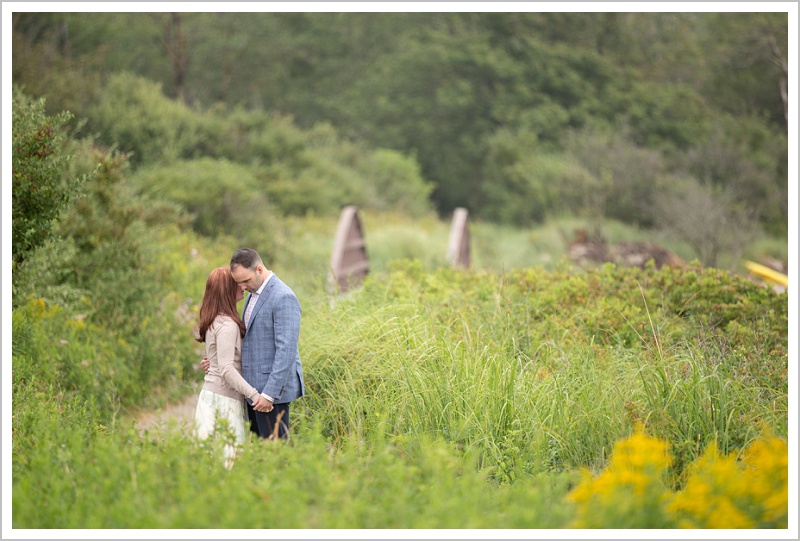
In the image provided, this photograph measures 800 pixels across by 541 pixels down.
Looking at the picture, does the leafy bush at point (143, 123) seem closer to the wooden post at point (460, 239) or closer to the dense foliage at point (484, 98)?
the dense foliage at point (484, 98)

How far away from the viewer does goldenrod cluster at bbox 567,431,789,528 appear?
10.4ft

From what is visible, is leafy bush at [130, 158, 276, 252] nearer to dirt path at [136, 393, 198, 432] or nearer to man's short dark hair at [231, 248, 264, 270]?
dirt path at [136, 393, 198, 432]

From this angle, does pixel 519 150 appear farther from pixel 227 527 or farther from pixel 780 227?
pixel 227 527

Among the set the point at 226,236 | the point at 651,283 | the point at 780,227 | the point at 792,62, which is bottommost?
the point at 780,227

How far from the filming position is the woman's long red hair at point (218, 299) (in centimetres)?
464

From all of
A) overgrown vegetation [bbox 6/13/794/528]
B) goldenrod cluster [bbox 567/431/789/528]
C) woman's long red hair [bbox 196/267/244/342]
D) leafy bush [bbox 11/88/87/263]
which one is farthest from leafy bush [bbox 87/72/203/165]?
goldenrod cluster [bbox 567/431/789/528]

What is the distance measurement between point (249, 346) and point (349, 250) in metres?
7.08

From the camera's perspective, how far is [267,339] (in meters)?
4.64

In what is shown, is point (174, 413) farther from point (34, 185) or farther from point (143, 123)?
point (143, 123)

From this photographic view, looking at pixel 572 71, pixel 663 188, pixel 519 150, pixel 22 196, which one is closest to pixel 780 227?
pixel 663 188

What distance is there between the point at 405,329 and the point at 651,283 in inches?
105

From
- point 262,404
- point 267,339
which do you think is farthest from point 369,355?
point 262,404

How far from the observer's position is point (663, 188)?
21234 mm

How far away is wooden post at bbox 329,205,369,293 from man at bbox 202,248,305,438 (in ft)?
18.4
